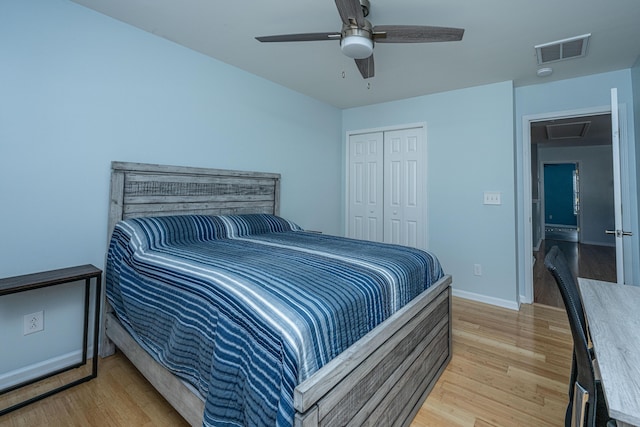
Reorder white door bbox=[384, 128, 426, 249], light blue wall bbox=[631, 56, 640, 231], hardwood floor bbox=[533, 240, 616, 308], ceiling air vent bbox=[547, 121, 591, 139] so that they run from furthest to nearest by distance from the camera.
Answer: ceiling air vent bbox=[547, 121, 591, 139] → white door bbox=[384, 128, 426, 249] → hardwood floor bbox=[533, 240, 616, 308] → light blue wall bbox=[631, 56, 640, 231]

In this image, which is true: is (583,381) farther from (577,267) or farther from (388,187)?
(577,267)

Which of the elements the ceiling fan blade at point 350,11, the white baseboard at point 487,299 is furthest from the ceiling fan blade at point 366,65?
the white baseboard at point 487,299

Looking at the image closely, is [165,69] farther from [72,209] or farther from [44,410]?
[44,410]

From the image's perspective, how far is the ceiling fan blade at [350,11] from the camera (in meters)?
1.49

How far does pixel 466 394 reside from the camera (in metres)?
1.73

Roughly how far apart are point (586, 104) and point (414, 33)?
8.05ft

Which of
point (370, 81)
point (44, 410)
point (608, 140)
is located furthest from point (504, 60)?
point (608, 140)

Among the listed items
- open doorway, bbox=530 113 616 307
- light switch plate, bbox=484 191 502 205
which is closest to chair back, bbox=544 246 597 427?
light switch plate, bbox=484 191 502 205

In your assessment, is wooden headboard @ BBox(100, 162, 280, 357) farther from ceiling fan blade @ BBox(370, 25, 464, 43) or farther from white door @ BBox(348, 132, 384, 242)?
ceiling fan blade @ BBox(370, 25, 464, 43)

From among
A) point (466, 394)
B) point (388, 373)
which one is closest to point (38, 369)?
point (388, 373)

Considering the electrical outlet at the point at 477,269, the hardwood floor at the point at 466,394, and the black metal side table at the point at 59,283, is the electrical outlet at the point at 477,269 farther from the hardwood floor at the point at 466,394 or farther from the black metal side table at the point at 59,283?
the black metal side table at the point at 59,283

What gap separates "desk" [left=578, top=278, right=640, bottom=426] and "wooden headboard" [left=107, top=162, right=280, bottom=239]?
2606 mm

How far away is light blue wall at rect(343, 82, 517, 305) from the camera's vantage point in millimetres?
3102

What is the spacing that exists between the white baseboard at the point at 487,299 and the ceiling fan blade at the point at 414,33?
2.68 m
